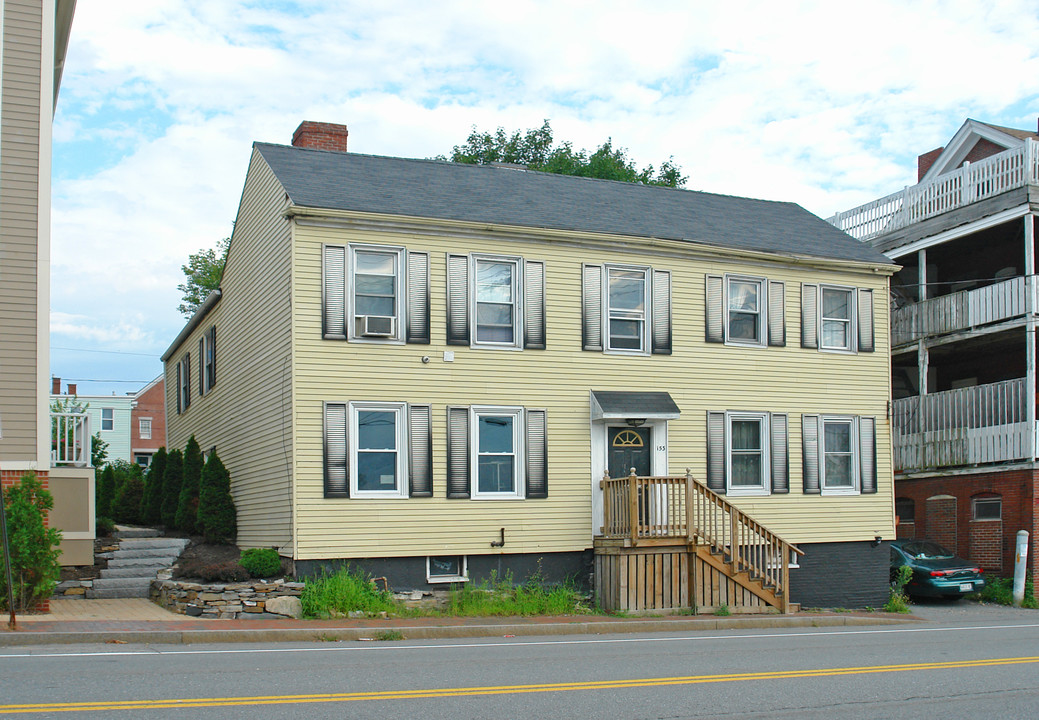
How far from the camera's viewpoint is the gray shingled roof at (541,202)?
19.2m

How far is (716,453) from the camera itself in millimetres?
20844

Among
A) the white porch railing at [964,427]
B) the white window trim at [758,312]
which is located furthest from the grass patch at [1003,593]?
the white window trim at [758,312]

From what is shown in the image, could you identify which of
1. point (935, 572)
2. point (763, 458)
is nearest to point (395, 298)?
point (763, 458)

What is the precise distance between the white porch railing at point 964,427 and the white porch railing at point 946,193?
4629 mm

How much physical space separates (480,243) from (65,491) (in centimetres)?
806

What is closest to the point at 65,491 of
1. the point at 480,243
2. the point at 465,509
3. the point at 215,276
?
the point at 465,509

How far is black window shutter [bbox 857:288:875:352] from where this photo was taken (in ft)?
74.4

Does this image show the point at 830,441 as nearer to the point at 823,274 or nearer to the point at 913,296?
the point at 823,274

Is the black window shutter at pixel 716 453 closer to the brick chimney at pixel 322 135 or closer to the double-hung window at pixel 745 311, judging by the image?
the double-hung window at pixel 745 311

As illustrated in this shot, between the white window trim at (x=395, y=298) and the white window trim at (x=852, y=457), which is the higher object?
the white window trim at (x=395, y=298)

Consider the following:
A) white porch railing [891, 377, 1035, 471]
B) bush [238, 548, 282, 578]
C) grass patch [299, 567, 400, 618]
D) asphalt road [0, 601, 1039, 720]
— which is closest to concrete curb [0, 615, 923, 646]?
asphalt road [0, 601, 1039, 720]

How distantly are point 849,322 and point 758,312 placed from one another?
2.35 m

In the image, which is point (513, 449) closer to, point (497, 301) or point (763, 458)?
point (497, 301)

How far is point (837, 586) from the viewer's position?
21.8 meters
